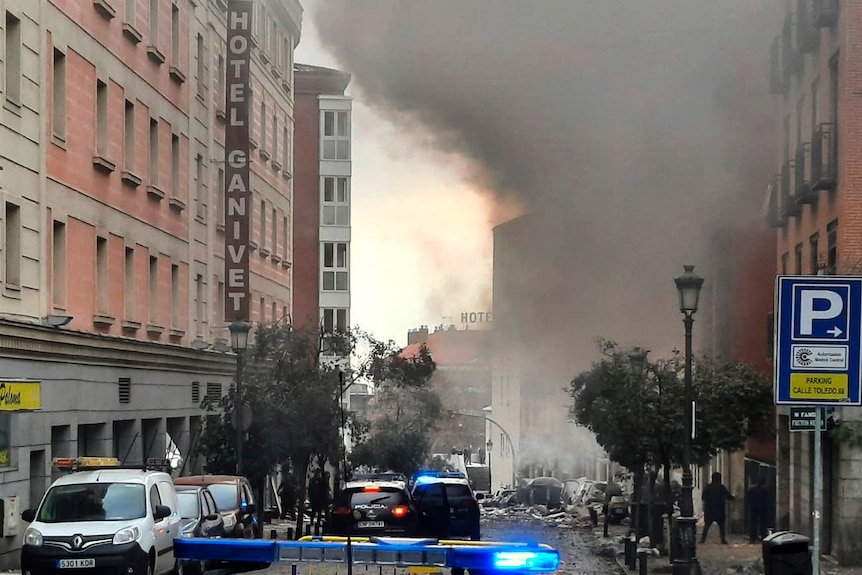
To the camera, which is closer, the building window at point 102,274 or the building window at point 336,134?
the building window at point 102,274

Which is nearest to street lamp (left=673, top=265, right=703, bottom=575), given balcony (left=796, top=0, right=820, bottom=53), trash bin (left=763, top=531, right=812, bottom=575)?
balcony (left=796, top=0, right=820, bottom=53)

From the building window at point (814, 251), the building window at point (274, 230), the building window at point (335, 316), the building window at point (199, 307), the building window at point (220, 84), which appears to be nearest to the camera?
the building window at point (814, 251)

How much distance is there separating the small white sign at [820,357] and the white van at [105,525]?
9.16 metres

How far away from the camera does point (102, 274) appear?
94.2 ft

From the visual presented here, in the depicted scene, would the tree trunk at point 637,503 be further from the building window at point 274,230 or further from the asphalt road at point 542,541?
the building window at point 274,230

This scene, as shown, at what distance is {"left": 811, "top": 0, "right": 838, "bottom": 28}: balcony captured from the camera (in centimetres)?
2588

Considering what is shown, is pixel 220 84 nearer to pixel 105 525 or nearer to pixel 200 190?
pixel 200 190

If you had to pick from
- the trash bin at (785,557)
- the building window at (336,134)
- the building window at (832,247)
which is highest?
the building window at (336,134)

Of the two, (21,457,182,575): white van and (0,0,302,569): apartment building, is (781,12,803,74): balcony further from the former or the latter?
(21,457,182,575): white van

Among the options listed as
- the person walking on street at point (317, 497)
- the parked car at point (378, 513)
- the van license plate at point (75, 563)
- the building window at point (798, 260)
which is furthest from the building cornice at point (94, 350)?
the building window at point (798, 260)

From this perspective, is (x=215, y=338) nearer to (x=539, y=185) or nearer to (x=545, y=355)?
(x=545, y=355)

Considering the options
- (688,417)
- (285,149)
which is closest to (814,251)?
(688,417)

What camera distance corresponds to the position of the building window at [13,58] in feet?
74.9

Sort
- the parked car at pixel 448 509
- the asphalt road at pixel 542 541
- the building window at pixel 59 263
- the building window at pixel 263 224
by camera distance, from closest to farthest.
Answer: the asphalt road at pixel 542 541 < the building window at pixel 59 263 < the parked car at pixel 448 509 < the building window at pixel 263 224
